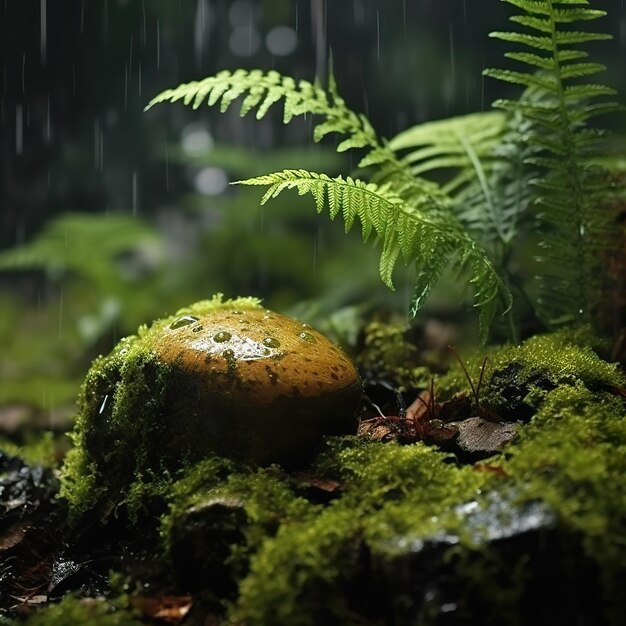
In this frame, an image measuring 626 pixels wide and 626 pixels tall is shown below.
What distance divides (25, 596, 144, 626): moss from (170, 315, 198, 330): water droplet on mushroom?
123 cm

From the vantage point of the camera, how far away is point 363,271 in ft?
22.6

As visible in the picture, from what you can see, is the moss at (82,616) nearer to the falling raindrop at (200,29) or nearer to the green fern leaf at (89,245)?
the green fern leaf at (89,245)

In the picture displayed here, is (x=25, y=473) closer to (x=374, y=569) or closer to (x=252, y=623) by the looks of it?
(x=252, y=623)

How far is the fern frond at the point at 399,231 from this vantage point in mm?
2787

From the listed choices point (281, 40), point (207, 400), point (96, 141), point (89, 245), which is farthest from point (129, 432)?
point (281, 40)

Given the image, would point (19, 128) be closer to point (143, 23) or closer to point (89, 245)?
point (143, 23)

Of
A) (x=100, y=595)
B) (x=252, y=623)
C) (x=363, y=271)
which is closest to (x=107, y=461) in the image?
(x=100, y=595)

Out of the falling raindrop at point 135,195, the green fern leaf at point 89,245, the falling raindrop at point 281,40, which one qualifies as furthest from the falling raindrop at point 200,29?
the green fern leaf at point 89,245

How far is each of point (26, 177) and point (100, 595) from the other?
980 cm

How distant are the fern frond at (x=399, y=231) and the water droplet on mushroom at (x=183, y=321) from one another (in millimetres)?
691

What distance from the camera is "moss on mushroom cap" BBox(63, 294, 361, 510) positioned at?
2.69 metres

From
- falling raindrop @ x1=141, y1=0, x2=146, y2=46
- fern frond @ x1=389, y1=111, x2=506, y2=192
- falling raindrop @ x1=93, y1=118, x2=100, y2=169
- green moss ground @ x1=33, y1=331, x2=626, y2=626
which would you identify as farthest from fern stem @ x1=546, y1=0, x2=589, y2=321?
falling raindrop @ x1=93, y1=118, x2=100, y2=169

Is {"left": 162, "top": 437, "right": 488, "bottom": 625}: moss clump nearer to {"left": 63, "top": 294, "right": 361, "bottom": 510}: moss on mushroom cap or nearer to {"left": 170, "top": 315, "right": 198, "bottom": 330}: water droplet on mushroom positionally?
{"left": 63, "top": 294, "right": 361, "bottom": 510}: moss on mushroom cap

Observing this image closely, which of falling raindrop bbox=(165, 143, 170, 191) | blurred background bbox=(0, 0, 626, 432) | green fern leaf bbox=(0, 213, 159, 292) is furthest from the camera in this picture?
falling raindrop bbox=(165, 143, 170, 191)
